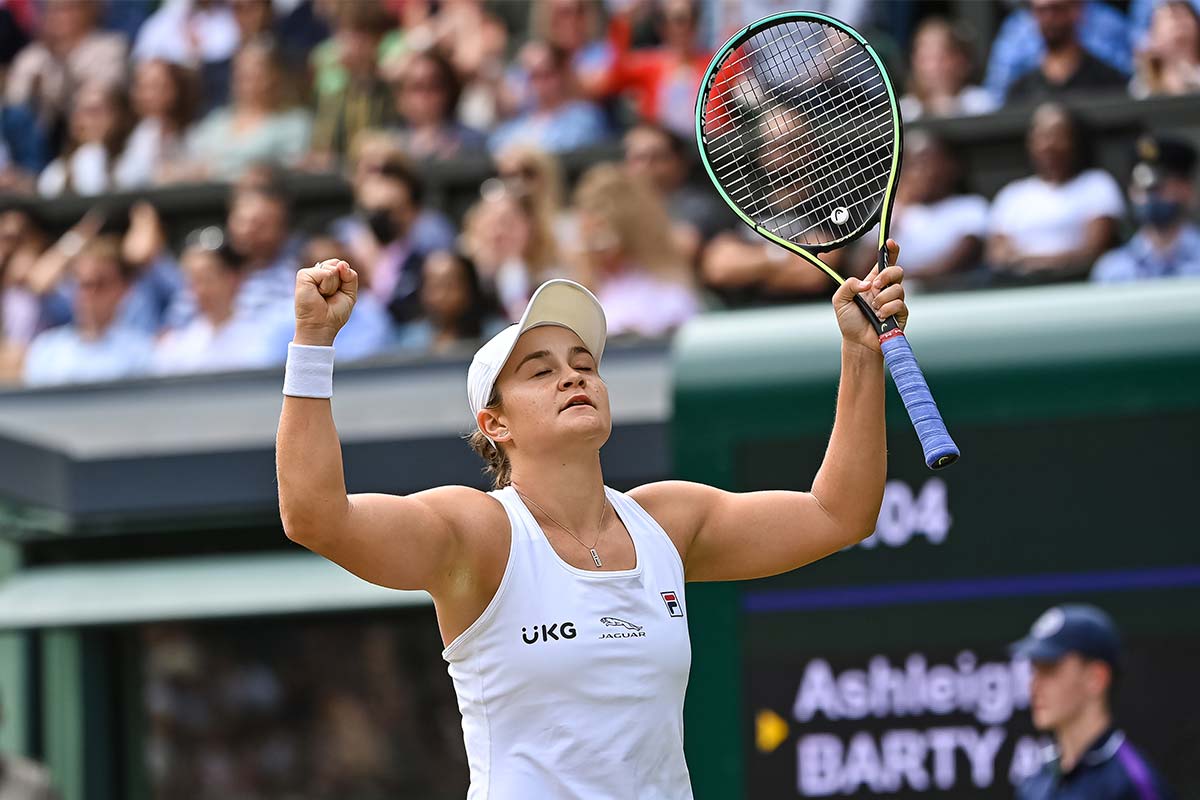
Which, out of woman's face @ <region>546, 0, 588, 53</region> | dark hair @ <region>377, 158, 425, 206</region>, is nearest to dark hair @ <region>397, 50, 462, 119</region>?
woman's face @ <region>546, 0, 588, 53</region>

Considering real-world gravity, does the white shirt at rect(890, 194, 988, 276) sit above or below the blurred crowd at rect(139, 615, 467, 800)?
above

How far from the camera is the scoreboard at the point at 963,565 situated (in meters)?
6.40

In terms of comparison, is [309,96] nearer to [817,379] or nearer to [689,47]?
[689,47]

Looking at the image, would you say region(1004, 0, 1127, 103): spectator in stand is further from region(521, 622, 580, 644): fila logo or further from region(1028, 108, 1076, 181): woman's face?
region(521, 622, 580, 644): fila logo

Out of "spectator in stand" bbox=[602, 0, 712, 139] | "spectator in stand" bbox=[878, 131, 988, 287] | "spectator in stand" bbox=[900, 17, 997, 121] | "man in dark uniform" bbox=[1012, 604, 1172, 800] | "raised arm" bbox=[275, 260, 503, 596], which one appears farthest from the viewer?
"spectator in stand" bbox=[602, 0, 712, 139]

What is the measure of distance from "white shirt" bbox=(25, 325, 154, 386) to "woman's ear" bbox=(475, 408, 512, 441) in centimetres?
596

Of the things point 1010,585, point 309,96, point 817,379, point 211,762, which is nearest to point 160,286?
point 309,96

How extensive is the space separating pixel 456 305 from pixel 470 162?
1.25 meters

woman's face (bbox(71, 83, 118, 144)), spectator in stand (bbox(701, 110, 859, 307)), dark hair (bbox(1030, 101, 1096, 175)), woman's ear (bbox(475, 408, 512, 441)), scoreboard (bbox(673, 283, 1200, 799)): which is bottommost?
scoreboard (bbox(673, 283, 1200, 799))

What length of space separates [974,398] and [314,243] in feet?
12.2

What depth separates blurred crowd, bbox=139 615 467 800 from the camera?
895 cm

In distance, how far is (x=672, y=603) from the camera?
137 inches

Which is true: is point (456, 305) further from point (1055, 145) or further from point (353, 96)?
point (1055, 145)

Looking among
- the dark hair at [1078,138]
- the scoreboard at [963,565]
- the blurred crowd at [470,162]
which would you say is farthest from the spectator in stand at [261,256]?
the dark hair at [1078,138]
